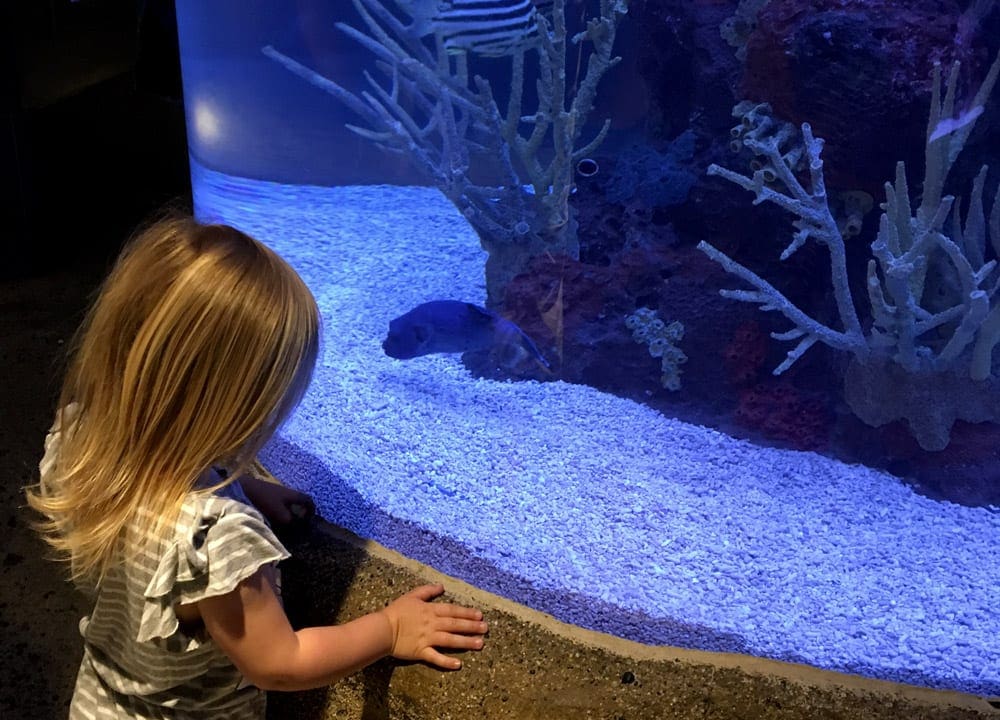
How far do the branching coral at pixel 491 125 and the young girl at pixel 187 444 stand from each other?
4.01ft

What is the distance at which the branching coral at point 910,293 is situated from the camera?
1935 millimetres

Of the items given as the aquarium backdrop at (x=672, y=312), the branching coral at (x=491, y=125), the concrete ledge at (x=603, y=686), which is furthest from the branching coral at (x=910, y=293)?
the concrete ledge at (x=603, y=686)

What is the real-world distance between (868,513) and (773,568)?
1.29 feet

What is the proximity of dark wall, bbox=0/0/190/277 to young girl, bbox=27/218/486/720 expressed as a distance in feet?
7.39

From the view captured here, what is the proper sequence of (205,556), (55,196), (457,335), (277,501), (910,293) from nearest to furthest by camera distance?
(205,556), (277,501), (910,293), (457,335), (55,196)

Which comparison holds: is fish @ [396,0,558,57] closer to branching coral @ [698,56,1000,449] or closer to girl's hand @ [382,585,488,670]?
branching coral @ [698,56,1000,449]

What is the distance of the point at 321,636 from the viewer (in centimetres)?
122

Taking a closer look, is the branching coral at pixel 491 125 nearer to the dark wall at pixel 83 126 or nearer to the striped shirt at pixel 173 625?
the dark wall at pixel 83 126

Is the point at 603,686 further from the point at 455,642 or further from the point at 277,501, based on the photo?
the point at 277,501

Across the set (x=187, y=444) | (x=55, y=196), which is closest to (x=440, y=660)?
(x=187, y=444)

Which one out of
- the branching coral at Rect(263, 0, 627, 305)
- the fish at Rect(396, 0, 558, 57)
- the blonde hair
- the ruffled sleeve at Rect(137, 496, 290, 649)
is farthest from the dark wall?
the ruffled sleeve at Rect(137, 496, 290, 649)

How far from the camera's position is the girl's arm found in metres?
1.12

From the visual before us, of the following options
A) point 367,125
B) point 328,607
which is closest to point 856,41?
point 367,125

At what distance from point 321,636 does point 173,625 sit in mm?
213
